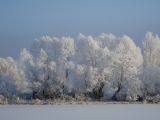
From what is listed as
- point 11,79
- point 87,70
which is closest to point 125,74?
point 87,70

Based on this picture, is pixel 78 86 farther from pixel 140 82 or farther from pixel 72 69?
pixel 140 82

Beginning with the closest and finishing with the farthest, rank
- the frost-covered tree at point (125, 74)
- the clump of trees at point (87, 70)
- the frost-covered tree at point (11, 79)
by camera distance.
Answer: the frost-covered tree at point (125, 74) → the clump of trees at point (87, 70) → the frost-covered tree at point (11, 79)

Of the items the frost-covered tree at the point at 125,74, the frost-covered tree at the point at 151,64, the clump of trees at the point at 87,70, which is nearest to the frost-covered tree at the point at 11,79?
the clump of trees at the point at 87,70

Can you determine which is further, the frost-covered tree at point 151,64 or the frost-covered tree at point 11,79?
the frost-covered tree at point 11,79

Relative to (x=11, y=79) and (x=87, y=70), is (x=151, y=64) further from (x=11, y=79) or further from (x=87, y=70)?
(x=11, y=79)

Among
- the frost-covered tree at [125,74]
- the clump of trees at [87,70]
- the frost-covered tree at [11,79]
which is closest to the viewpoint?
the frost-covered tree at [125,74]

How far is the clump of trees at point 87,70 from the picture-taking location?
A: 46.3 m

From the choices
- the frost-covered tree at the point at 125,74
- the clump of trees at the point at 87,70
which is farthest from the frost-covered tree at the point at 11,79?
the frost-covered tree at the point at 125,74

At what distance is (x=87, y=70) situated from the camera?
4775cm

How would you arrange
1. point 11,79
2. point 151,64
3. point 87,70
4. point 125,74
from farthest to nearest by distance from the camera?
point 11,79 → point 151,64 → point 87,70 → point 125,74

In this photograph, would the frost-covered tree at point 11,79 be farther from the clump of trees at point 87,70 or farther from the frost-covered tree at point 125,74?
the frost-covered tree at point 125,74

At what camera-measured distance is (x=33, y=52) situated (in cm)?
5062

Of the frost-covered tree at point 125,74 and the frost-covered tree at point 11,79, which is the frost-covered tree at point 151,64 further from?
the frost-covered tree at point 11,79

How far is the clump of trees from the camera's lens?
46281 millimetres
